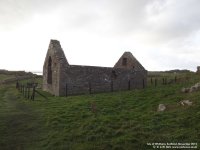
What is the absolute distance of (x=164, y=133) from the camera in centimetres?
1379

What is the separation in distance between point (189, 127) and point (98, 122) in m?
5.19

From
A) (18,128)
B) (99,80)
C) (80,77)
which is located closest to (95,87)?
(99,80)

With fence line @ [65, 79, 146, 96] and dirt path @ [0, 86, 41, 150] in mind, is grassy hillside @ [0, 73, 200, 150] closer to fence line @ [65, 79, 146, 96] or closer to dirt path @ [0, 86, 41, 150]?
dirt path @ [0, 86, 41, 150]

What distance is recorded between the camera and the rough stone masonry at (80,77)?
98.4ft

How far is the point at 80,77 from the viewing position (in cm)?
3103

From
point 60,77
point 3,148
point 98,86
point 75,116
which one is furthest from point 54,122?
point 98,86

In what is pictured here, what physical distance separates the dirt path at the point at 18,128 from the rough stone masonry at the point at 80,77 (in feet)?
30.9

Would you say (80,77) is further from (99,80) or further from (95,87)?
(99,80)

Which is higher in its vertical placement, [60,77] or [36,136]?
[60,77]

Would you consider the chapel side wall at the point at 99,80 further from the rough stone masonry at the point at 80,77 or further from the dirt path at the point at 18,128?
the dirt path at the point at 18,128

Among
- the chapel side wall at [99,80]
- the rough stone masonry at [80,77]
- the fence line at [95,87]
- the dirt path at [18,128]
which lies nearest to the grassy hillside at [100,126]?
the dirt path at [18,128]

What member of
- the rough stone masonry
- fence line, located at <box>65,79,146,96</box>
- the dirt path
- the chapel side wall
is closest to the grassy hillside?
the dirt path

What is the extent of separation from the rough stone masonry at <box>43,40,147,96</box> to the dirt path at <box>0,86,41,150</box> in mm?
9433

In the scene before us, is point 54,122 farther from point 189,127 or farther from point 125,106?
point 189,127
